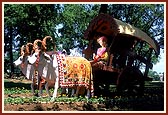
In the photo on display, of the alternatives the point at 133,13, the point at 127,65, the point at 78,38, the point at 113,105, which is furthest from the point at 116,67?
the point at 78,38

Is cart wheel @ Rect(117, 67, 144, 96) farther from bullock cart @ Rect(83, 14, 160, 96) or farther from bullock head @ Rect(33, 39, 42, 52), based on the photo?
bullock head @ Rect(33, 39, 42, 52)

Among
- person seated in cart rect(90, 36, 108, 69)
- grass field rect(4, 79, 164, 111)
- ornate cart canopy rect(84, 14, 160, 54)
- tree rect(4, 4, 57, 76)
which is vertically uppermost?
tree rect(4, 4, 57, 76)

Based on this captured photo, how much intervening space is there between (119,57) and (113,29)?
154 cm

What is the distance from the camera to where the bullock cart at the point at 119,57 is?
13.3 m

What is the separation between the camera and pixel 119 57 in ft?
46.1

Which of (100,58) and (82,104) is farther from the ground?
(100,58)

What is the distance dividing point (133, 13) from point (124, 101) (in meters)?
12.1

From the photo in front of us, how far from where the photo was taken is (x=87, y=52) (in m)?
14.1

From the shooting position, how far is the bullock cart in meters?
13.3

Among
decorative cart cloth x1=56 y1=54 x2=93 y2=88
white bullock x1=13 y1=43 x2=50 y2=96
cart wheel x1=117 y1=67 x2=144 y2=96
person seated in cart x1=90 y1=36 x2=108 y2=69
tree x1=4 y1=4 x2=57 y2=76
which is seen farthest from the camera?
tree x1=4 y1=4 x2=57 y2=76

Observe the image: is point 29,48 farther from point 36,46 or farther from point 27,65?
point 36,46

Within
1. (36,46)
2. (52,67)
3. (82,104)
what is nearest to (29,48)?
(36,46)

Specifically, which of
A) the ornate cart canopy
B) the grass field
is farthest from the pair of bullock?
the ornate cart canopy

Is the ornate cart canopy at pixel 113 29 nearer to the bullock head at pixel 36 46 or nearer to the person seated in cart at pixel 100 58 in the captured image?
the person seated in cart at pixel 100 58
